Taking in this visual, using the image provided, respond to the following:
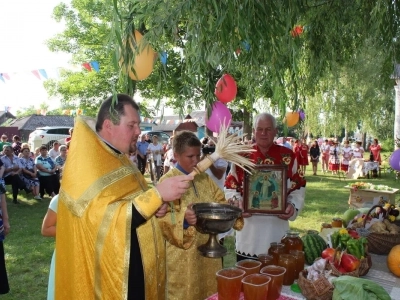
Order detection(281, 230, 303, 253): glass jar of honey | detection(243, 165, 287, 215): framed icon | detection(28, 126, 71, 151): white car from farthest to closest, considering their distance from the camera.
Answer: detection(28, 126, 71, 151): white car
detection(243, 165, 287, 215): framed icon
detection(281, 230, 303, 253): glass jar of honey

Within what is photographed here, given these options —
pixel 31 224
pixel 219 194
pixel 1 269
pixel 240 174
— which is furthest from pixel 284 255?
pixel 31 224

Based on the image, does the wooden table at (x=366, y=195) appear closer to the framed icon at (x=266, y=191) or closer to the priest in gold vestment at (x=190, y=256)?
the framed icon at (x=266, y=191)

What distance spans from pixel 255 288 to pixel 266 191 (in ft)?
5.98

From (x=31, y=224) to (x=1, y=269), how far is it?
15.1 feet

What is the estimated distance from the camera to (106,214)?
7.35 feet

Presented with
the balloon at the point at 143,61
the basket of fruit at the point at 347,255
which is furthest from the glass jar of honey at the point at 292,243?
the balloon at the point at 143,61

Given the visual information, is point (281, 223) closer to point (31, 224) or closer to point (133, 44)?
point (133, 44)

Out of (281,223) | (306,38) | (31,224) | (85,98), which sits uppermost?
(85,98)

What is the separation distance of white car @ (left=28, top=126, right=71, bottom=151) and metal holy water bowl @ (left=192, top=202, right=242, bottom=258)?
24996 millimetres

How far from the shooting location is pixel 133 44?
7.55 feet

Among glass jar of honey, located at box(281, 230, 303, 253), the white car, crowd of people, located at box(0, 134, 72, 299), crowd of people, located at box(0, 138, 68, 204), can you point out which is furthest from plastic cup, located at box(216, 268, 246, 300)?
the white car

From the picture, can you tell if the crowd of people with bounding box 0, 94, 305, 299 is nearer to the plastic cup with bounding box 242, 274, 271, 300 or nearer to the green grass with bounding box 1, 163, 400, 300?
the plastic cup with bounding box 242, 274, 271, 300

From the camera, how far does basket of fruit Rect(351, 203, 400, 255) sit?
326cm

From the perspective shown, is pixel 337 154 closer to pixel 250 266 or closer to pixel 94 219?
pixel 250 266
